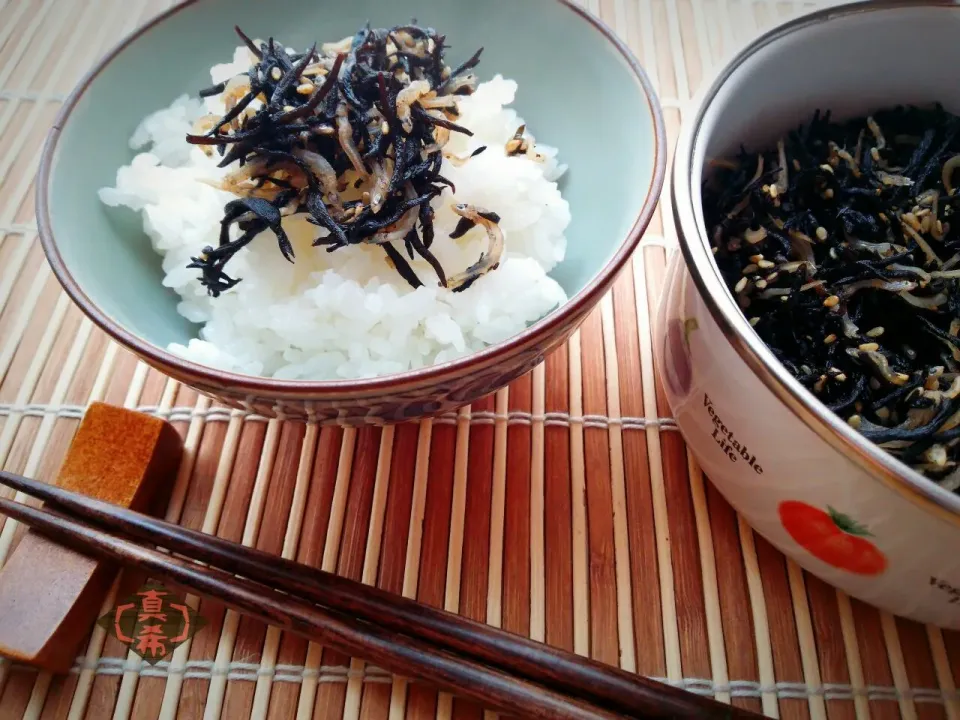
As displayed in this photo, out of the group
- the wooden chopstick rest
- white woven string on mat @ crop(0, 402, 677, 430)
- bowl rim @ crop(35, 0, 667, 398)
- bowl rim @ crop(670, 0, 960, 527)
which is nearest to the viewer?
bowl rim @ crop(670, 0, 960, 527)

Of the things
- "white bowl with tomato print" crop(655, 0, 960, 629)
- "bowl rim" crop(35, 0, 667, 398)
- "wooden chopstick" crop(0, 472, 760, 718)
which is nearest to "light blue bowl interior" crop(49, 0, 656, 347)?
"bowl rim" crop(35, 0, 667, 398)

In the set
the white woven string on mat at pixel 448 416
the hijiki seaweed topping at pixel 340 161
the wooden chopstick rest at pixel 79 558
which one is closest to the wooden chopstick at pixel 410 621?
the wooden chopstick rest at pixel 79 558

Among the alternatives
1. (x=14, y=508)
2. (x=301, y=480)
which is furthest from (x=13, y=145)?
(x=301, y=480)

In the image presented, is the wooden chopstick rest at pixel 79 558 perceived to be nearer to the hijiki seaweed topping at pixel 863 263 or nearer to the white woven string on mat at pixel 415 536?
the white woven string on mat at pixel 415 536

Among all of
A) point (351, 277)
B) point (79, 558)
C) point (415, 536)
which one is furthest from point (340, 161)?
point (79, 558)

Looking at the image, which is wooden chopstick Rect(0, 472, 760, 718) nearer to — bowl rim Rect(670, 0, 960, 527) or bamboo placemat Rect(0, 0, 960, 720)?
bamboo placemat Rect(0, 0, 960, 720)

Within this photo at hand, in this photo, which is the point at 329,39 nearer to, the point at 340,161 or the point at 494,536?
the point at 340,161

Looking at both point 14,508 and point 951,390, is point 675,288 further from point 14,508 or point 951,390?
point 14,508
